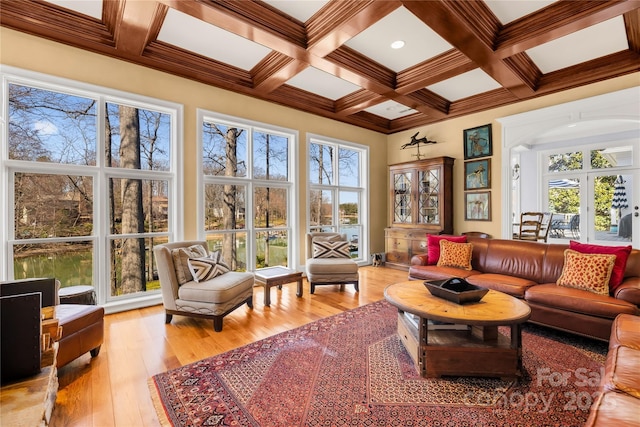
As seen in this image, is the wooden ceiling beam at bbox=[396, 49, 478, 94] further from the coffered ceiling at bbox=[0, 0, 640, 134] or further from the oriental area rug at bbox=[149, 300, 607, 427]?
the oriental area rug at bbox=[149, 300, 607, 427]

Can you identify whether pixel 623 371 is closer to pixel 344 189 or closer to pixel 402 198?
pixel 402 198

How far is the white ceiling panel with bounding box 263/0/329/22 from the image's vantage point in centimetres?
284

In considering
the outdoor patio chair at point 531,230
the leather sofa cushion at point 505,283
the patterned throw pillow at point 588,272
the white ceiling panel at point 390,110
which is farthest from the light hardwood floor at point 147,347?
the white ceiling panel at point 390,110

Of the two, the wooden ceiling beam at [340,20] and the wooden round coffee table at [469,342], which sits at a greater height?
the wooden ceiling beam at [340,20]

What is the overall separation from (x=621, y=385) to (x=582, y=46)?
13.2 ft

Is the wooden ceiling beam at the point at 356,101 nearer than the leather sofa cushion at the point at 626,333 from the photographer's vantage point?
No

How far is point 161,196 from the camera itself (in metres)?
4.00

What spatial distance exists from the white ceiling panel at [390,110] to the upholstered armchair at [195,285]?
4.08 m

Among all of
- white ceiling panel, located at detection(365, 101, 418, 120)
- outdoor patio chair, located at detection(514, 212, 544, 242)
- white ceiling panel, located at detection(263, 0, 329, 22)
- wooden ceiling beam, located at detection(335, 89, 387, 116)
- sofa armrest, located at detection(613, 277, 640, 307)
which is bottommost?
sofa armrest, located at detection(613, 277, 640, 307)

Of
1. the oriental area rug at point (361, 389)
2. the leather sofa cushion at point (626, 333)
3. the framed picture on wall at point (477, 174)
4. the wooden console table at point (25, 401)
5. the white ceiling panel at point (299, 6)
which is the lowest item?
the oriental area rug at point (361, 389)

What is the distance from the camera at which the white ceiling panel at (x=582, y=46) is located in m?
3.28

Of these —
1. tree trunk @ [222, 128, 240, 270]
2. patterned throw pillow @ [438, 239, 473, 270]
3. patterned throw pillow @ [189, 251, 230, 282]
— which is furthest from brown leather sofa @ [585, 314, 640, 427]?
tree trunk @ [222, 128, 240, 270]

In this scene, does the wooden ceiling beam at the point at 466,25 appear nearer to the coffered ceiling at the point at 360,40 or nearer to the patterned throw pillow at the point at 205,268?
the coffered ceiling at the point at 360,40

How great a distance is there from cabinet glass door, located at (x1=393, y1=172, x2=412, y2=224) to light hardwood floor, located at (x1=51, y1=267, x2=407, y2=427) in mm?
2238
